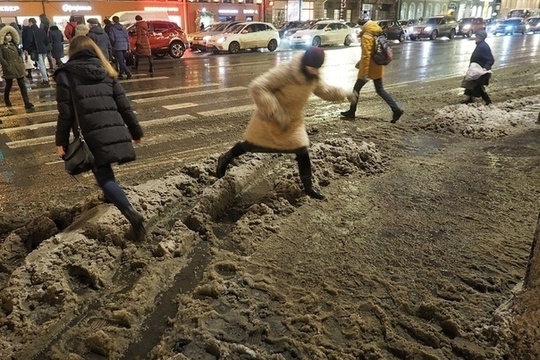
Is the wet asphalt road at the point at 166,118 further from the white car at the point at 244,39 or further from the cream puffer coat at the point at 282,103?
the white car at the point at 244,39

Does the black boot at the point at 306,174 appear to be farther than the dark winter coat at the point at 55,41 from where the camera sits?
No

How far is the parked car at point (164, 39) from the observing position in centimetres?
2078

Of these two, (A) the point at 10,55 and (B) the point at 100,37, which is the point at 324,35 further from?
(A) the point at 10,55

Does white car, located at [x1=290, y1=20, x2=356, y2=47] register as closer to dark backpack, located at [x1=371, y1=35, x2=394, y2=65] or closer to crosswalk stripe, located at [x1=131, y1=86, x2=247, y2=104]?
crosswalk stripe, located at [x1=131, y1=86, x2=247, y2=104]

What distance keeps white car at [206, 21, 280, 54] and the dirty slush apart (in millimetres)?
18349

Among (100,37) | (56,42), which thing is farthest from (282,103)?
(56,42)

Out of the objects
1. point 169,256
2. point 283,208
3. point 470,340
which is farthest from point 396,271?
point 169,256

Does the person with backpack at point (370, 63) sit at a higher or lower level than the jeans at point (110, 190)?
higher

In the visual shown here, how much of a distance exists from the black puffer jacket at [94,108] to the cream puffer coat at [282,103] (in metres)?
1.22

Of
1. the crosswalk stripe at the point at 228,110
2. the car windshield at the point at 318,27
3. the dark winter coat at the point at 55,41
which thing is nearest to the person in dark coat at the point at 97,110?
A: the crosswalk stripe at the point at 228,110

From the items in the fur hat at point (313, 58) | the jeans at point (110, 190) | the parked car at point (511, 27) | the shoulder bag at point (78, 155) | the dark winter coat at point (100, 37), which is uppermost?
the fur hat at point (313, 58)

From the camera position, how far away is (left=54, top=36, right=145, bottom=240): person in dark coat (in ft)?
11.6

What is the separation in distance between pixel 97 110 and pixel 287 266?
2025 millimetres

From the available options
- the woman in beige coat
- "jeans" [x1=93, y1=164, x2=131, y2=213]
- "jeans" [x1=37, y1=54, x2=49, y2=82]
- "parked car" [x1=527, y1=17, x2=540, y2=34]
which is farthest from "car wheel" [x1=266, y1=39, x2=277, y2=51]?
"parked car" [x1=527, y1=17, x2=540, y2=34]
